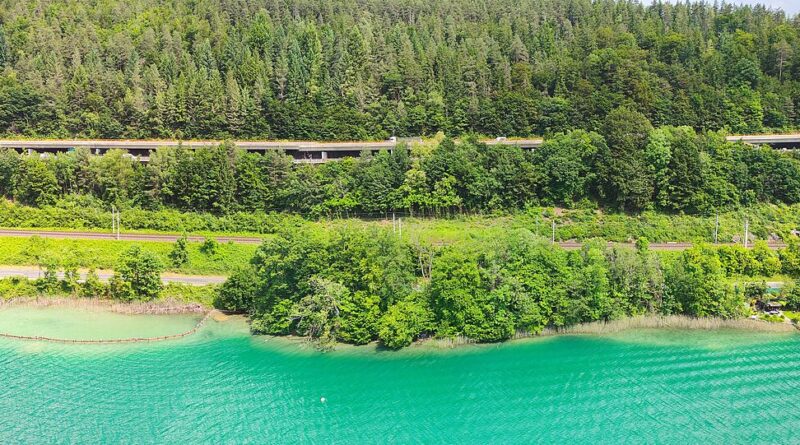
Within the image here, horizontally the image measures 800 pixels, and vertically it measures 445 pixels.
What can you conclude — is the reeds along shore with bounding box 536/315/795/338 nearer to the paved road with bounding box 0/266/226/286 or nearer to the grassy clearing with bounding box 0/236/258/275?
the paved road with bounding box 0/266/226/286

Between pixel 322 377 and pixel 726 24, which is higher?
pixel 726 24

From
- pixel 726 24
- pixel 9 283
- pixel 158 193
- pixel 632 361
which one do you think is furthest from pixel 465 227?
pixel 726 24

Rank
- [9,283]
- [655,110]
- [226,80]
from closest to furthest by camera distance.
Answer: [9,283], [655,110], [226,80]

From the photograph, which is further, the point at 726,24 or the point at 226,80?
the point at 726,24

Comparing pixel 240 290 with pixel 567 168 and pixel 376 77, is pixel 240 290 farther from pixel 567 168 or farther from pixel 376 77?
pixel 376 77

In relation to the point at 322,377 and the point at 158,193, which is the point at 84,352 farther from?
the point at 158,193

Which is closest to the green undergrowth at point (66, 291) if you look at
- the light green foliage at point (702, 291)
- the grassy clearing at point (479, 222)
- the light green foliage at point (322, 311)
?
the light green foliage at point (322, 311)

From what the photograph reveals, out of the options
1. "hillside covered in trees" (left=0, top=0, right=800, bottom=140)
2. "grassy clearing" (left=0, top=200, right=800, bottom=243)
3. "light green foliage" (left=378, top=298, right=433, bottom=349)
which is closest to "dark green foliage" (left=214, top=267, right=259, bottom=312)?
"light green foliage" (left=378, top=298, right=433, bottom=349)
